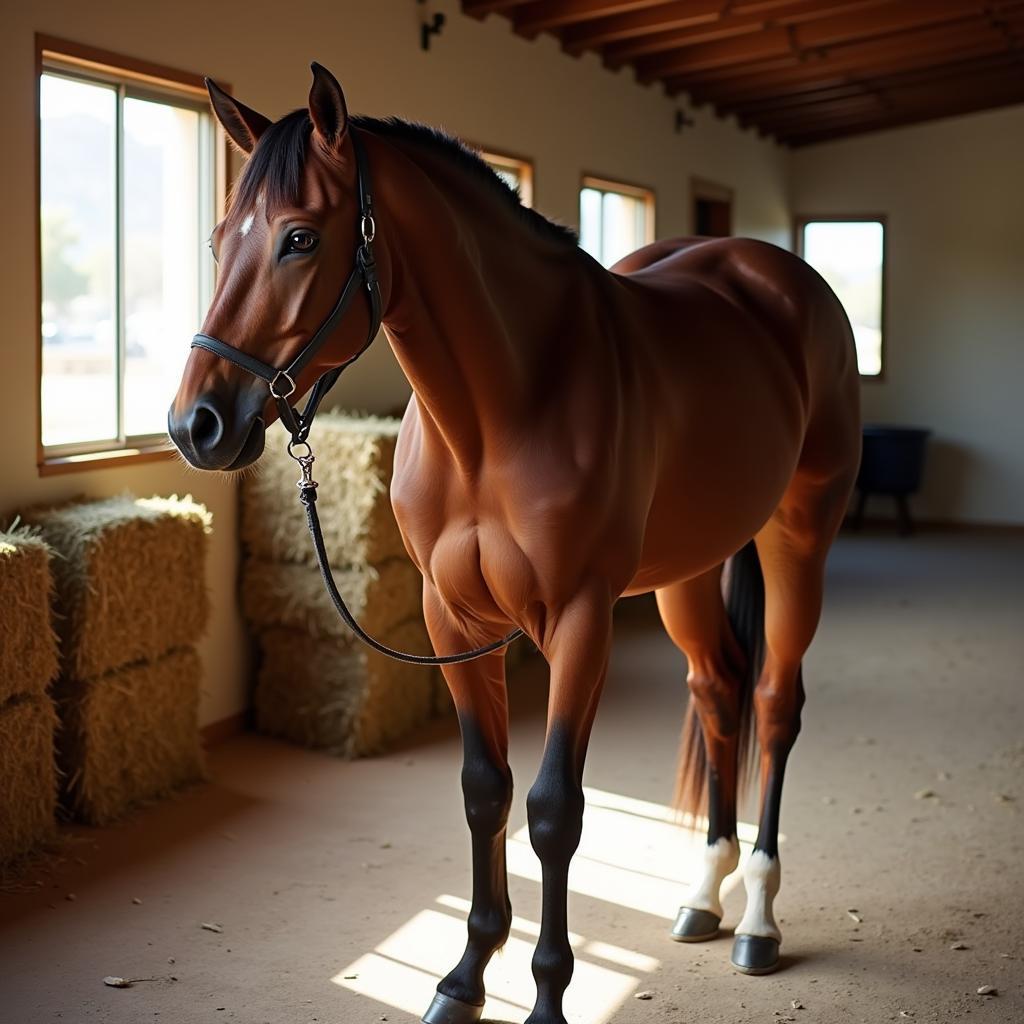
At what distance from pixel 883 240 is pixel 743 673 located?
302 inches

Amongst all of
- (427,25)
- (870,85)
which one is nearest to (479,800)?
(427,25)

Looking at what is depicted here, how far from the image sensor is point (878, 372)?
390 inches

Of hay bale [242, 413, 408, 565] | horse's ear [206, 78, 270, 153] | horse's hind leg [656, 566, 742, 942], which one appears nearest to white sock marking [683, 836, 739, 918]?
horse's hind leg [656, 566, 742, 942]

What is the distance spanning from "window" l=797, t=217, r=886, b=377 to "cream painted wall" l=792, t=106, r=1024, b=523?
A: 11cm

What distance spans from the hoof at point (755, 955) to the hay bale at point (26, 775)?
166cm

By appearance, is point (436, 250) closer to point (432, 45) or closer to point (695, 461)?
point (695, 461)

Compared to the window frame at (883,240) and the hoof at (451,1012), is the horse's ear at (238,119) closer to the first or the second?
the hoof at (451,1012)

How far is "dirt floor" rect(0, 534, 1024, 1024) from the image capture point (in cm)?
243

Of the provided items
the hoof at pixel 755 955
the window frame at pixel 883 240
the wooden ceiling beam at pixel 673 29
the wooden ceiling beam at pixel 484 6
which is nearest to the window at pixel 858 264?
the window frame at pixel 883 240

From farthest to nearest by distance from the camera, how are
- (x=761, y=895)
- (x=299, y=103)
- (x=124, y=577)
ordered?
(x=299, y=103), (x=124, y=577), (x=761, y=895)

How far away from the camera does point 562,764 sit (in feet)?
6.56

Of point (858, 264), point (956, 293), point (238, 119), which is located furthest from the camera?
point (858, 264)

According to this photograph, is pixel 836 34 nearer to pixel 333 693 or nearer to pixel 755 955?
pixel 333 693

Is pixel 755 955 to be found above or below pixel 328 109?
below
